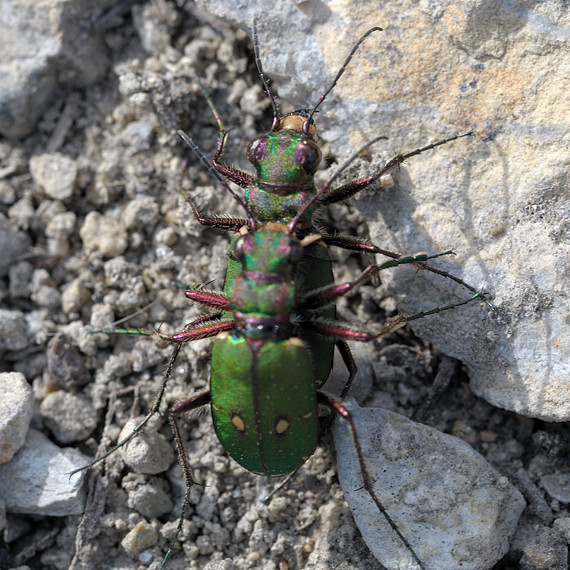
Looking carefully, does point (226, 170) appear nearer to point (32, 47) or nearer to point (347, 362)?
point (347, 362)

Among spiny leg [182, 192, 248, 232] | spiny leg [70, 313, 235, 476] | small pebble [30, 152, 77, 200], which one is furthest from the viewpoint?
small pebble [30, 152, 77, 200]

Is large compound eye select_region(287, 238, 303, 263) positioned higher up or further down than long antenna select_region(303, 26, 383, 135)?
further down

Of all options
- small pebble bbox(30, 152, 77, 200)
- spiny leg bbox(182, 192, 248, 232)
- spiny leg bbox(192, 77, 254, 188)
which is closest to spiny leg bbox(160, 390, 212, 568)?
spiny leg bbox(182, 192, 248, 232)

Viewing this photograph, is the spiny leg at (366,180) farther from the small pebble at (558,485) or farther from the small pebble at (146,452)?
the small pebble at (558,485)

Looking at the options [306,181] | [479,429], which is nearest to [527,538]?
A: [479,429]

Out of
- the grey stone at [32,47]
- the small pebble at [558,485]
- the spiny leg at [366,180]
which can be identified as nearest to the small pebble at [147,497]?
the spiny leg at [366,180]

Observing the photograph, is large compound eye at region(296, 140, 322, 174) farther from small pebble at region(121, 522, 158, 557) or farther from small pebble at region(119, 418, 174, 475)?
small pebble at region(121, 522, 158, 557)

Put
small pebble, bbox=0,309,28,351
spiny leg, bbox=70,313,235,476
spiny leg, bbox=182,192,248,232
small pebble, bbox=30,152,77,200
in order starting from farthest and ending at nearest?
small pebble, bbox=30,152,77,200
small pebble, bbox=0,309,28,351
spiny leg, bbox=182,192,248,232
spiny leg, bbox=70,313,235,476
